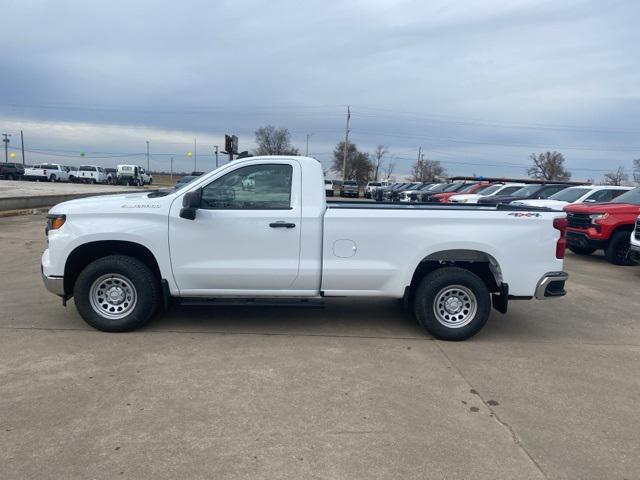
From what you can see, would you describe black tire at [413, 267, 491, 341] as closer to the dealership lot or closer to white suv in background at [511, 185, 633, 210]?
the dealership lot

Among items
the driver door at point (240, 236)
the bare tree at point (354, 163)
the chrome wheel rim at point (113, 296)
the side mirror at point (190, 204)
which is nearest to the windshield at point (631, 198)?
the driver door at point (240, 236)

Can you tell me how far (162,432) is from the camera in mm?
3441

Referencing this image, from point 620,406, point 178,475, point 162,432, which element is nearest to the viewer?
point 178,475

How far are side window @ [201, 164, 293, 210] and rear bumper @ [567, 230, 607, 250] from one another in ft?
28.1

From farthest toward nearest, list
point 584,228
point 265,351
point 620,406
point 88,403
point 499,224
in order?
point 584,228 → point 499,224 → point 265,351 → point 620,406 → point 88,403

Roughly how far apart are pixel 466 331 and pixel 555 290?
41.8 inches

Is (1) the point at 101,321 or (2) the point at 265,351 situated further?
(1) the point at 101,321

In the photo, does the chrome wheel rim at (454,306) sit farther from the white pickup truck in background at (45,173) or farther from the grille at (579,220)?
the white pickup truck in background at (45,173)

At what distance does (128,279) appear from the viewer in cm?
538

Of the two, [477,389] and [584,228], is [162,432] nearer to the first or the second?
[477,389]

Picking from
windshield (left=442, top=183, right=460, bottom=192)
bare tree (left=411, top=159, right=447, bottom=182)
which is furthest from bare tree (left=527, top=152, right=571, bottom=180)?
windshield (left=442, top=183, right=460, bottom=192)

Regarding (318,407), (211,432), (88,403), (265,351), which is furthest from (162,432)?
(265,351)

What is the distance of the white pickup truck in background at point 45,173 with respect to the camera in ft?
166

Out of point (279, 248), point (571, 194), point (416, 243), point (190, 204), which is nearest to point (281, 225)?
point (279, 248)
